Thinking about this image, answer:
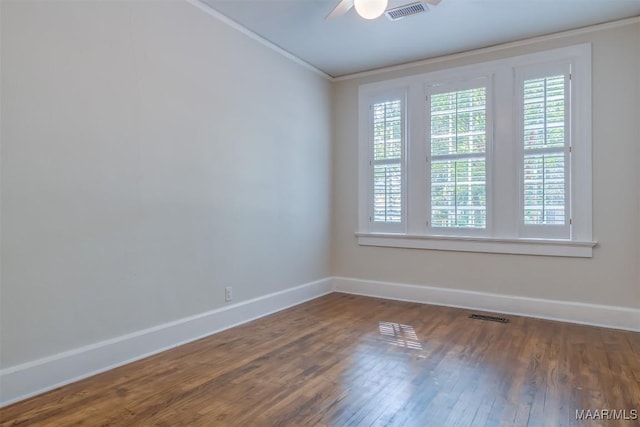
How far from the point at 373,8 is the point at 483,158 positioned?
2.22 meters

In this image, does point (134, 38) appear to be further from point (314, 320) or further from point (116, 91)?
point (314, 320)

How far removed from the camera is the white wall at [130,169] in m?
2.19

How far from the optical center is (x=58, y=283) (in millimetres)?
2330

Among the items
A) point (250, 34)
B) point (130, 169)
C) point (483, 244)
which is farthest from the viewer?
point (483, 244)

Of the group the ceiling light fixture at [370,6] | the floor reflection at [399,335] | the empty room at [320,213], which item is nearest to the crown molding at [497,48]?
the empty room at [320,213]

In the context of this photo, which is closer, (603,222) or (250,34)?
(603,222)

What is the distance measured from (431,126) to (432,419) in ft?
10.7

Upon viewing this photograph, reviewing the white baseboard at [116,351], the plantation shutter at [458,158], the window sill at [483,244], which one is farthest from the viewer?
the plantation shutter at [458,158]

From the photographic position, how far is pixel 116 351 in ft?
8.60

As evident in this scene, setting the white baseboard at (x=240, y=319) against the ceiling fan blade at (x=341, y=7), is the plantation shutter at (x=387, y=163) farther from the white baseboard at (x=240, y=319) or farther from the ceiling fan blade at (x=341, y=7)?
the ceiling fan blade at (x=341, y=7)

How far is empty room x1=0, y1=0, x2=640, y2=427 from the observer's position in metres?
2.18

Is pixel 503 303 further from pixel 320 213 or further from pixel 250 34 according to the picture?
pixel 250 34

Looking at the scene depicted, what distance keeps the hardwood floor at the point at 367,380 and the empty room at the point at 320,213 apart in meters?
0.02

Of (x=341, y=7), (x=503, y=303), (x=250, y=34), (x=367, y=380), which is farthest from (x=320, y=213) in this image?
(x=367, y=380)
